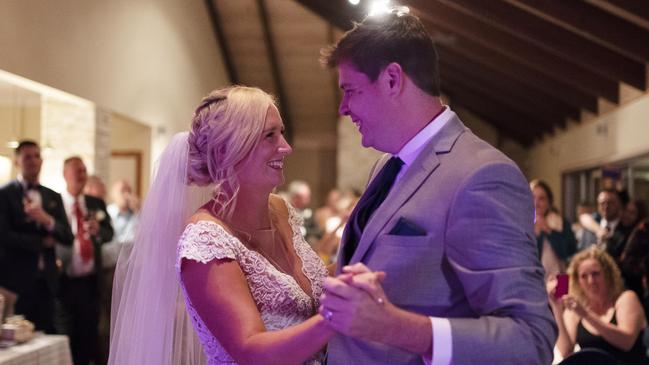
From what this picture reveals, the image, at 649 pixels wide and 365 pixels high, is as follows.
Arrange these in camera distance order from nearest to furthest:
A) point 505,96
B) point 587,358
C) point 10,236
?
point 587,358
point 10,236
point 505,96

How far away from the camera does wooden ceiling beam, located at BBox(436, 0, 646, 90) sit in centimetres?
823

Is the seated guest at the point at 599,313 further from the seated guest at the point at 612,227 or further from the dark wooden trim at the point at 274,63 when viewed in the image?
the dark wooden trim at the point at 274,63

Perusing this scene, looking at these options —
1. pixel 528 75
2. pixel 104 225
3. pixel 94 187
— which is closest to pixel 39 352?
pixel 104 225

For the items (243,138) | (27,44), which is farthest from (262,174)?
(27,44)

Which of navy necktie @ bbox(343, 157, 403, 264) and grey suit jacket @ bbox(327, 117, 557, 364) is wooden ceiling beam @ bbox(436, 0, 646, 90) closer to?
navy necktie @ bbox(343, 157, 403, 264)

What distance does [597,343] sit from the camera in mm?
4332

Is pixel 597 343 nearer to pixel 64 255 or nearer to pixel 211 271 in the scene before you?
pixel 211 271

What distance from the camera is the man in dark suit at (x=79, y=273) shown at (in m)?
6.01

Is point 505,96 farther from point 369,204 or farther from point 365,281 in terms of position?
point 365,281

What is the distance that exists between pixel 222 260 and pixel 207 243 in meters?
0.06

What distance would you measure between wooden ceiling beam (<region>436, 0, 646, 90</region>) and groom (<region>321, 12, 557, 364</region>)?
6.91m

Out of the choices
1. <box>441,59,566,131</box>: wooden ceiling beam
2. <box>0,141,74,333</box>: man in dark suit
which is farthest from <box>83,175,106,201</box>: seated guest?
<box>441,59,566,131</box>: wooden ceiling beam

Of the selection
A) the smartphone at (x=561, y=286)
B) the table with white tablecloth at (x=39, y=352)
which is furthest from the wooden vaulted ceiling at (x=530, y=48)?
the smartphone at (x=561, y=286)

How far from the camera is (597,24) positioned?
25.1 feet
